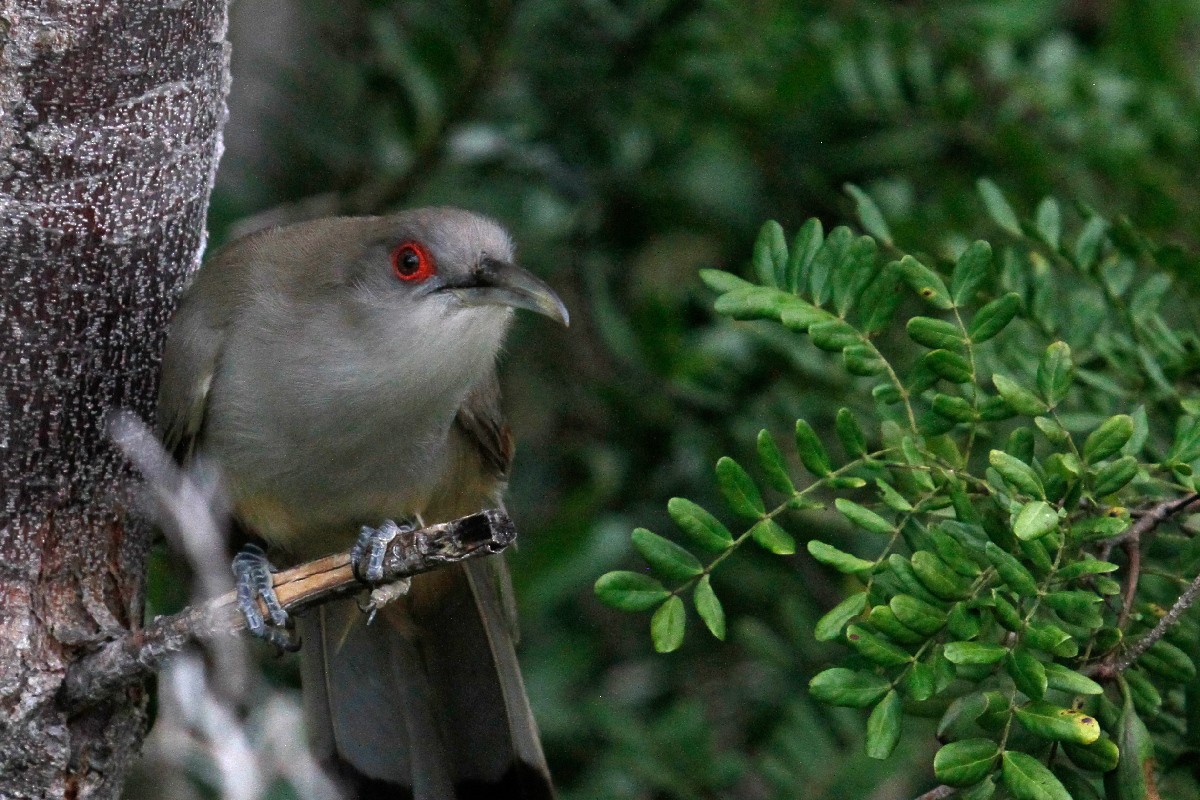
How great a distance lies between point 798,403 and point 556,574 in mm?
881

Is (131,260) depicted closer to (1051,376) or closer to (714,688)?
(1051,376)

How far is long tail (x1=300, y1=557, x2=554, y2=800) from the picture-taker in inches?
144

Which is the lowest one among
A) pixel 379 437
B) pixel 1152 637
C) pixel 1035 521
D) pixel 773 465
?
pixel 1152 637

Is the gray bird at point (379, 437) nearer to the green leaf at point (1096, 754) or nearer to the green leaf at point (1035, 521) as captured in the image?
the green leaf at point (1035, 521)

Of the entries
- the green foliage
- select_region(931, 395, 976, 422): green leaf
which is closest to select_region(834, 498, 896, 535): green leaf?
the green foliage

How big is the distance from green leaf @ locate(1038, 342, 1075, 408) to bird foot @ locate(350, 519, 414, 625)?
50.1 inches

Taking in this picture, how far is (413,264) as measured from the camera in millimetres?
3318

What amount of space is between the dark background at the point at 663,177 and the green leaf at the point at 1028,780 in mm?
1755

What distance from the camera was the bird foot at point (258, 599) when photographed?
121 inches

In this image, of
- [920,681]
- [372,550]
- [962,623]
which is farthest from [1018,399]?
[372,550]

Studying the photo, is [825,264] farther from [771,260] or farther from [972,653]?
[972,653]

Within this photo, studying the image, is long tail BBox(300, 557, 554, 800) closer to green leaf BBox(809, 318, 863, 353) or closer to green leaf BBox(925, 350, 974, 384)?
green leaf BBox(809, 318, 863, 353)

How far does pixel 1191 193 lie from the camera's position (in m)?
4.18

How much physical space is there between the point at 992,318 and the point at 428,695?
1.96m
